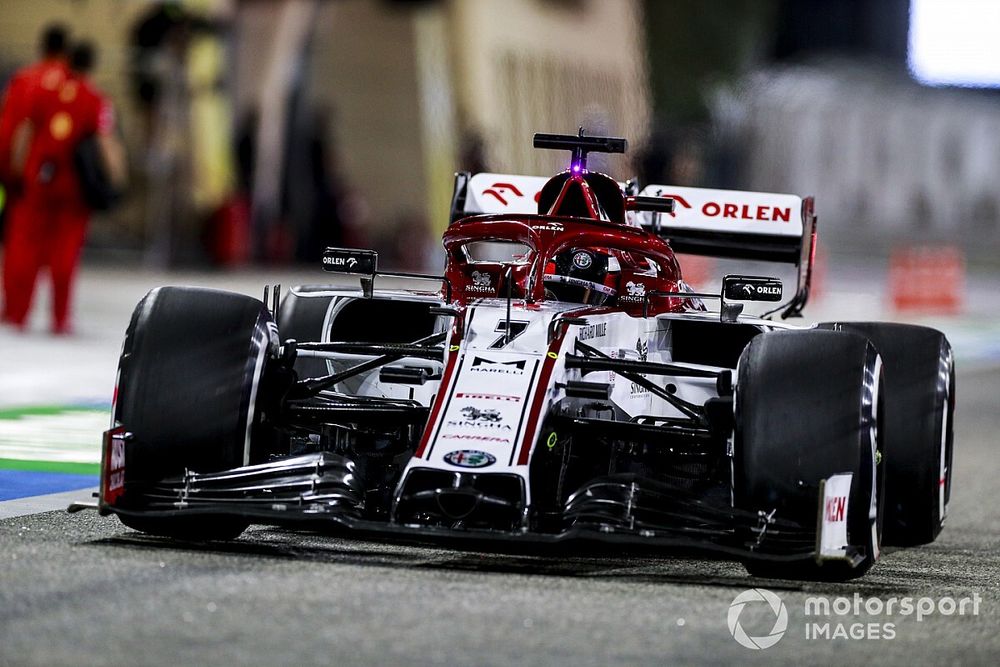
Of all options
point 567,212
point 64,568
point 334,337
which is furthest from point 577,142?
point 64,568

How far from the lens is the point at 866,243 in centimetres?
4834

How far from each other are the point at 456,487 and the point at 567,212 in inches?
93.8

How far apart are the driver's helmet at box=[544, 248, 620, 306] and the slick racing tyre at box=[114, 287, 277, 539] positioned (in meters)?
1.43

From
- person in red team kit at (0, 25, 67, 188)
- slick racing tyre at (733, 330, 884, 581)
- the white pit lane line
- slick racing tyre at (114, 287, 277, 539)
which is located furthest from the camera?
person in red team kit at (0, 25, 67, 188)

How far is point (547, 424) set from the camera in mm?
6676

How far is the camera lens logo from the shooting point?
17.5 ft

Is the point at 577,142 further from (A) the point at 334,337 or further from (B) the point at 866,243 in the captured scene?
A: (B) the point at 866,243

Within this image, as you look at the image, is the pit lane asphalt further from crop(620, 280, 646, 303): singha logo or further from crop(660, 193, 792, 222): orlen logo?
crop(660, 193, 792, 222): orlen logo

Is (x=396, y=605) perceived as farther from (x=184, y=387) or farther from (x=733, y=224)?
(x=733, y=224)

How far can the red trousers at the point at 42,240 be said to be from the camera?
1565 centimetres

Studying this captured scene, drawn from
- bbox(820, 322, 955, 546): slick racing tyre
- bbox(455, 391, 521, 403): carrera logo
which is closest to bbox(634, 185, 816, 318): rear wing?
bbox(820, 322, 955, 546): slick racing tyre

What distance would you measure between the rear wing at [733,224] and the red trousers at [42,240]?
7.16 meters

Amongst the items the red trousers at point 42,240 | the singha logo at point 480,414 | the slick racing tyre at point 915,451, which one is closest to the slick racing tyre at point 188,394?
the singha logo at point 480,414

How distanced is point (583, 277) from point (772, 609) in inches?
95.4
